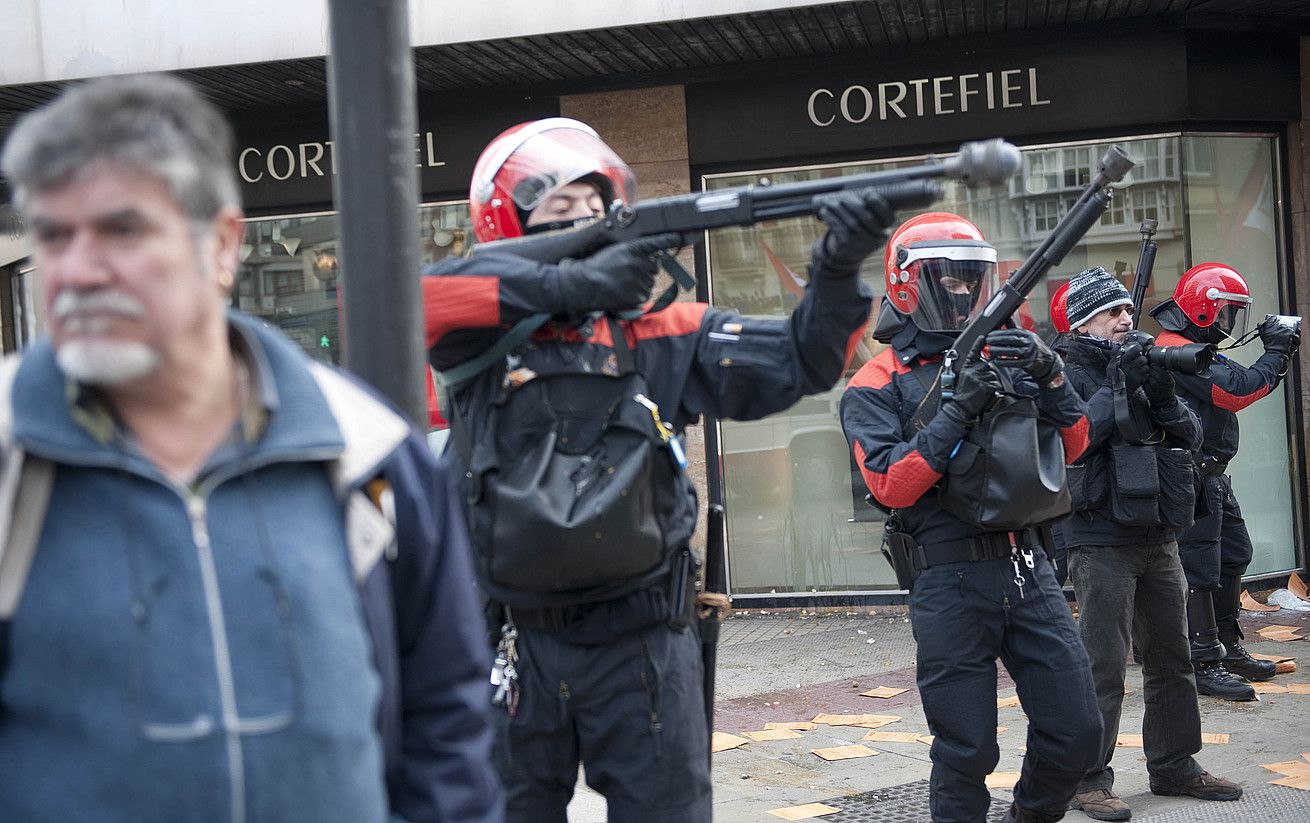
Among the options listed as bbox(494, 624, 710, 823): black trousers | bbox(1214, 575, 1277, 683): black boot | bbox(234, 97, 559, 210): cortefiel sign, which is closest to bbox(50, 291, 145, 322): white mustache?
bbox(494, 624, 710, 823): black trousers

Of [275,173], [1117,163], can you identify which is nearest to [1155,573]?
[1117,163]

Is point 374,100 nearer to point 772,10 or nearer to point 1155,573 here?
point 1155,573

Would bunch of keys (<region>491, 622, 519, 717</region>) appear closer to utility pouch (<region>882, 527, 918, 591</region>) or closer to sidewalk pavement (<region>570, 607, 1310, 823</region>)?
utility pouch (<region>882, 527, 918, 591</region>)

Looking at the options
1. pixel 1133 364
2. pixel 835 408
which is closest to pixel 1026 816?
pixel 1133 364

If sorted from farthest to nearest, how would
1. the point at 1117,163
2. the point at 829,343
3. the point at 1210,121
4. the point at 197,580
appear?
the point at 1210,121
the point at 1117,163
the point at 829,343
the point at 197,580

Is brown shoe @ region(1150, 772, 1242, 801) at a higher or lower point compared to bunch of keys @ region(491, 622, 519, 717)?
lower

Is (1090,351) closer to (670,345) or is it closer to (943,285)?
(943,285)

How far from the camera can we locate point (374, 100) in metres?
2.60

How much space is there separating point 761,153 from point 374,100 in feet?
22.8

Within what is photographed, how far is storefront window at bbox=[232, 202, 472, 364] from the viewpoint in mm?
10195

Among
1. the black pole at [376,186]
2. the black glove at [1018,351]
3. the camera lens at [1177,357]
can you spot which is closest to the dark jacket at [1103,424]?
the camera lens at [1177,357]

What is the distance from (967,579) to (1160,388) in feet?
6.25

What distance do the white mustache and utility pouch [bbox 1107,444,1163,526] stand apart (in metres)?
4.75

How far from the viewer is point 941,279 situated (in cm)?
487
